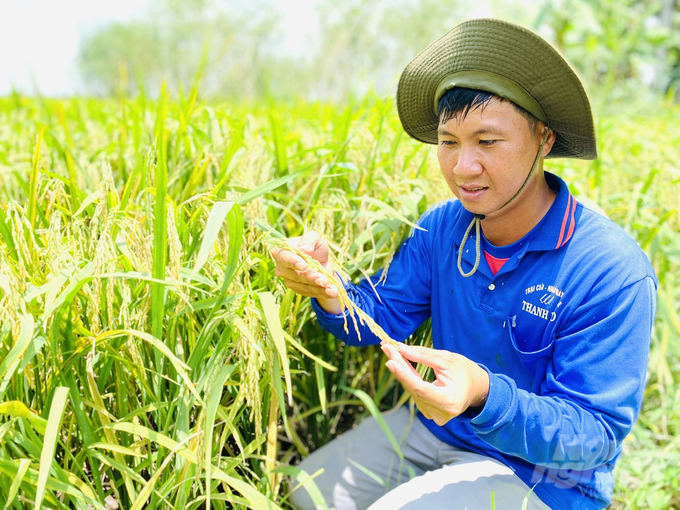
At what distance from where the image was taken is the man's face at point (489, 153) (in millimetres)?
1322

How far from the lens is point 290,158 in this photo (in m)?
2.04

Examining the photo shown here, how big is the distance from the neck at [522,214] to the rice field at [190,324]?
0.78 feet

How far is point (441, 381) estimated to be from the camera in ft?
3.72

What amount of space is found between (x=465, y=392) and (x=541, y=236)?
499 millimetres

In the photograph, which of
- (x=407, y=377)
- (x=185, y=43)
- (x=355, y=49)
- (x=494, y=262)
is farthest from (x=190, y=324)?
(x=185, y=43)

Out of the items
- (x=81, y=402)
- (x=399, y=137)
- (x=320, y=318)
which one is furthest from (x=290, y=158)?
(x=81, y=402)

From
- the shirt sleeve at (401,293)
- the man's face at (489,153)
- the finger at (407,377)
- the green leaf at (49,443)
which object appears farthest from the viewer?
the shirt sleeve at (401,293)

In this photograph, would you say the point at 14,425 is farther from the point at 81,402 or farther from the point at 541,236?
the point at 541,236

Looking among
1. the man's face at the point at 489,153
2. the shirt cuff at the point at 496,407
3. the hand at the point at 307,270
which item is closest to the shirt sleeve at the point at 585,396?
the shirt cuff at the point at 496,407

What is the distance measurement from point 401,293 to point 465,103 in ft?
1.84

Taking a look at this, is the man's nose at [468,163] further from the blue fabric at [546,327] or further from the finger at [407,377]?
the finger at [407,377]

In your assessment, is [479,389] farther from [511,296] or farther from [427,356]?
[511,296]

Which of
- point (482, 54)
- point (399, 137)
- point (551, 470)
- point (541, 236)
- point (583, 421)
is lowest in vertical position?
point (551, 470)

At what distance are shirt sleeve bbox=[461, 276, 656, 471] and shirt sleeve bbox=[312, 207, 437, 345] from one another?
0.42 meters
